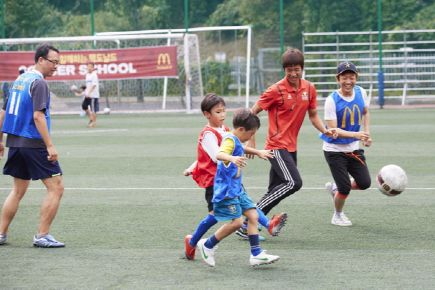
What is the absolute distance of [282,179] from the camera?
8992mm

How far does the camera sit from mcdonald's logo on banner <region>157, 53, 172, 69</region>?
92.9ft

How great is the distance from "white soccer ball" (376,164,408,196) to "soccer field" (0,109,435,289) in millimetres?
380

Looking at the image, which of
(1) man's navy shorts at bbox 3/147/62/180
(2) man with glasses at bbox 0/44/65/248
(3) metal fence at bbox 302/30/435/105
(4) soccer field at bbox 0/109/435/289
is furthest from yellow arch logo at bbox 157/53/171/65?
(1) man's navy shorts at bbox 3/147/62/180

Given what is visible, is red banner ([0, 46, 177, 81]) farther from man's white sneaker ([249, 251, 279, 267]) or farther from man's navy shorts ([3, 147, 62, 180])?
man's white sneaker ([249, 251, 279, 267])

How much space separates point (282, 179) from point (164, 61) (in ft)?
64.8

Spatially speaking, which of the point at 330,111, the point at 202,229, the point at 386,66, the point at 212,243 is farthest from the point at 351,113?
the point at 386,66

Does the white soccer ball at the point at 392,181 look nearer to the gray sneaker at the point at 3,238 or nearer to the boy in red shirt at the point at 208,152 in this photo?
the boy in red shirt at the point at 208,152

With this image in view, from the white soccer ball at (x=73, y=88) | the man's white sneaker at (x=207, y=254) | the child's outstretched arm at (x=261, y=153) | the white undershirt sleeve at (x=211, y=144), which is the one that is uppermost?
the white undershirt sleeve at (x=211, y=144)

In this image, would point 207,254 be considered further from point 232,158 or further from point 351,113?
point 351,113

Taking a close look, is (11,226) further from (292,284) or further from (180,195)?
(292,284)

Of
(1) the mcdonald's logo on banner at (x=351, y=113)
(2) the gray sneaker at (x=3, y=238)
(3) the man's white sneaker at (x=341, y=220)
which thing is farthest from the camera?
(3) the man's white sneaker at (x=341, y=220)

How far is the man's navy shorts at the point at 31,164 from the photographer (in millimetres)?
8469

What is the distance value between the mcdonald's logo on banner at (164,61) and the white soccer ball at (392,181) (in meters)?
19.3

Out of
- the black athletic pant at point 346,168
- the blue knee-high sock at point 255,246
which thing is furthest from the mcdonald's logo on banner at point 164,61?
the blue knee-high sock at point 255,246
